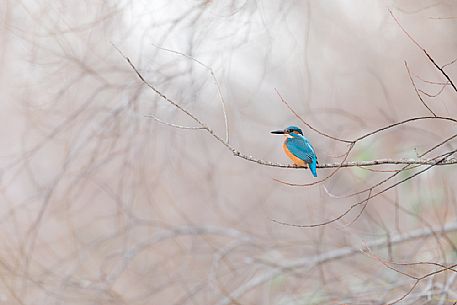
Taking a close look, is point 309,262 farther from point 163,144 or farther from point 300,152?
point 300,152

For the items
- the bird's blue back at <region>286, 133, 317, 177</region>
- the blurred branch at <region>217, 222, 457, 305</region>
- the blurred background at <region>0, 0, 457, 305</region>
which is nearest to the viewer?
the bird's blue back at <region>286, 133, 317, 177</region>

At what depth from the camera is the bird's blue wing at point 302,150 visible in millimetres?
1808

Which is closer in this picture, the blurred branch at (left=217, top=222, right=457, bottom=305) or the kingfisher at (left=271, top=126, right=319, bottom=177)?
the kingfisher at (left=271, top=126, right=319, bottom=177)

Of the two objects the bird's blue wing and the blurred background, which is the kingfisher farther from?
the blurred background

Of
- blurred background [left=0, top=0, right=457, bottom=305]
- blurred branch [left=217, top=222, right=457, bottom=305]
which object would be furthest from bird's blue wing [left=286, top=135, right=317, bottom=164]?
blurred branch [left=217, top=222, right=457, bottom=305]

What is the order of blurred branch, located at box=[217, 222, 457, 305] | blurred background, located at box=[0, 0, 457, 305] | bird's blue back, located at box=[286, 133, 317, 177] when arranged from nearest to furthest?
bird's blue back, located at box=[286, 133, 317, 177]
blurred background, located at box=[0, 0, 457, 305]
blurred branch, located at box=[217, 222, 457, 305]

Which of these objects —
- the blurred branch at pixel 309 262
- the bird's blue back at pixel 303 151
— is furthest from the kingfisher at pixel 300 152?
the blurred branch at pixel 309 262

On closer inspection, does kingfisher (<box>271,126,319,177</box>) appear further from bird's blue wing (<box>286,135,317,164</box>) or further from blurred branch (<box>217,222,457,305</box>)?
blurred branch (<box>217,222,457,305</box>)

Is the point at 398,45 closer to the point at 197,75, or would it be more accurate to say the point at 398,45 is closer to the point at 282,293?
the point at 282,293

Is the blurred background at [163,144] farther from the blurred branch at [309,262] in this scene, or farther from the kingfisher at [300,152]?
the kingfisher at [300,152]

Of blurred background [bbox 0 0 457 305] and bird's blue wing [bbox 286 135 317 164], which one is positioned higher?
blurred background [bbox 0 0 457 305]

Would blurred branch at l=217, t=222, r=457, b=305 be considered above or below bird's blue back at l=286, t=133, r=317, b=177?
above

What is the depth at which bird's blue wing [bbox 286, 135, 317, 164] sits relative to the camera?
1808mm

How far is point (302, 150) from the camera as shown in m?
→ 1.83
